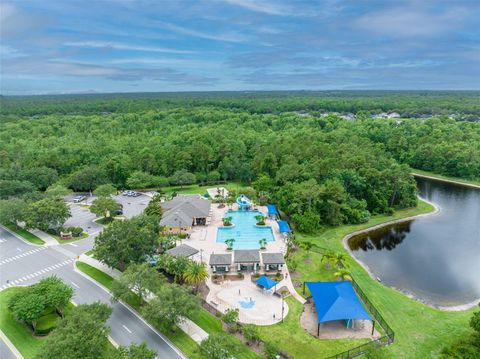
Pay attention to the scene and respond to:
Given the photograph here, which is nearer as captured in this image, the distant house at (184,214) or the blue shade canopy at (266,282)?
the blue shade canopy at (266,282)

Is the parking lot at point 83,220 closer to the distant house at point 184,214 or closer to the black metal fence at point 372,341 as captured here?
the distant house at point 184,214

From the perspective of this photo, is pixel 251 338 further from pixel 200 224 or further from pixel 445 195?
pixel 445 195

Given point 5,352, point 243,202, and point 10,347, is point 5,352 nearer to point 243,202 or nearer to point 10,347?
point 10,347

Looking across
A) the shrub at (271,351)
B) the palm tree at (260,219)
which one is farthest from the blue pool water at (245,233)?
the shrub at (271,351)

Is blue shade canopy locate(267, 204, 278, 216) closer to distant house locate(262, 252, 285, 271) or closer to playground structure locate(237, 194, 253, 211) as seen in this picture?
playground structure locate(237, 194, 253, 211)

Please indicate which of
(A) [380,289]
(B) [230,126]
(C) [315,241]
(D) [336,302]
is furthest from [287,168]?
(B) [230,126]

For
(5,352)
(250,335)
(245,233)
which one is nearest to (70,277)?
(5,352)

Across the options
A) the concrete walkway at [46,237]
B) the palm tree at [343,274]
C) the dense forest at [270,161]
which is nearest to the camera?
the palm tree at [343,274]
